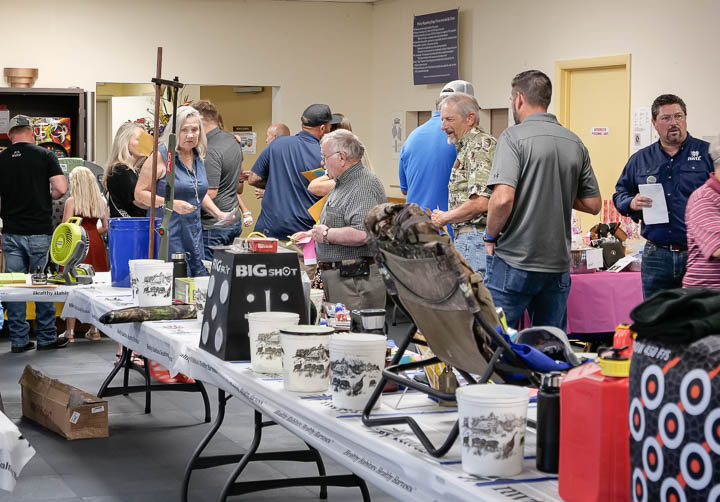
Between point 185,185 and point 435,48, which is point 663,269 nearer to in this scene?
point 185,185

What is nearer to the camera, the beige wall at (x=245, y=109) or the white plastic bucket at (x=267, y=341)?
the white plastic bucket at (x=267, y=341)

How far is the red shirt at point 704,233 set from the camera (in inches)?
147

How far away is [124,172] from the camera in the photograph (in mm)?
6734

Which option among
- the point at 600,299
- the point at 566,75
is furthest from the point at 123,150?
the point at 566,75

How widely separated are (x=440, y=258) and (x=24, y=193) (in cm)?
550

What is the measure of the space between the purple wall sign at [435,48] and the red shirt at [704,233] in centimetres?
551

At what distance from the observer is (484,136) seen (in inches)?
185

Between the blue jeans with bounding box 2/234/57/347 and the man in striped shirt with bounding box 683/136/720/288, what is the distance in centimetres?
444

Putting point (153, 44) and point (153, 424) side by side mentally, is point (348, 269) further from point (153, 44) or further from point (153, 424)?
point (153, 44)

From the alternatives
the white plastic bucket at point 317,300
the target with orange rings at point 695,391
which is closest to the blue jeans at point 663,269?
the white plastic bucket at point 317,300

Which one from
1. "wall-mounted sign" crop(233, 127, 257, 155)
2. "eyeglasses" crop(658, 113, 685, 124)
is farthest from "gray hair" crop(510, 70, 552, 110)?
"wall-mounted sign" crop(233, 127, 257, 155)

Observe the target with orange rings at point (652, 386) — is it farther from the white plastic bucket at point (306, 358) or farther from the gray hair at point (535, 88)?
the gray hair at point (535, 88)

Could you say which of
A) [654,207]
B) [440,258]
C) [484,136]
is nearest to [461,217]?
[484,136]

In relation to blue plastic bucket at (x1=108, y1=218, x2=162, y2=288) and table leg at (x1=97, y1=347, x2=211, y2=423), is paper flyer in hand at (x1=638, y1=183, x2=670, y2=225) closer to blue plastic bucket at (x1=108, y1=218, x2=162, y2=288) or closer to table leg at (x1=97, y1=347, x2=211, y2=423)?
table leg at (x1=97, y1=347, x2=211, y2=423)
